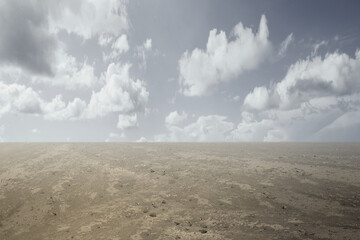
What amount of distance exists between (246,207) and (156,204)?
Answer: 7287 millimetres

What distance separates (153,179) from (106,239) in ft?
40.4

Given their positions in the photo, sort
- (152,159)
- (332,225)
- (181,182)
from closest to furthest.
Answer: (332,225) < (181,182) < (152,159)

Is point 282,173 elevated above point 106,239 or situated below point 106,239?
above

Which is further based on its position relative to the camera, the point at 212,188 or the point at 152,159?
the point at 152,159

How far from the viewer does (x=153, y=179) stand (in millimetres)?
28000

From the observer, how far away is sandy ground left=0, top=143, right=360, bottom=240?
16.7 m

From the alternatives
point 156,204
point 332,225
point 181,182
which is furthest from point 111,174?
point 332,225

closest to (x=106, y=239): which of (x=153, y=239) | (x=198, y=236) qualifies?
(x=153, y=239)

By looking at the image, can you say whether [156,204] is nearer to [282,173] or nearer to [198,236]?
[198,236]

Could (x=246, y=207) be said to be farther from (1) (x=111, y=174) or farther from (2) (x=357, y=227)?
(1) (x=111, y=174)

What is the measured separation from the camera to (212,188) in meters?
24.9

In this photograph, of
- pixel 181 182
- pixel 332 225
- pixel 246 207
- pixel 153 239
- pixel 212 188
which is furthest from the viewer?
pixel 181 182

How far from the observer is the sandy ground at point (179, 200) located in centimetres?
1672

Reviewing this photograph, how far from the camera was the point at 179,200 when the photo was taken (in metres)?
22.0
